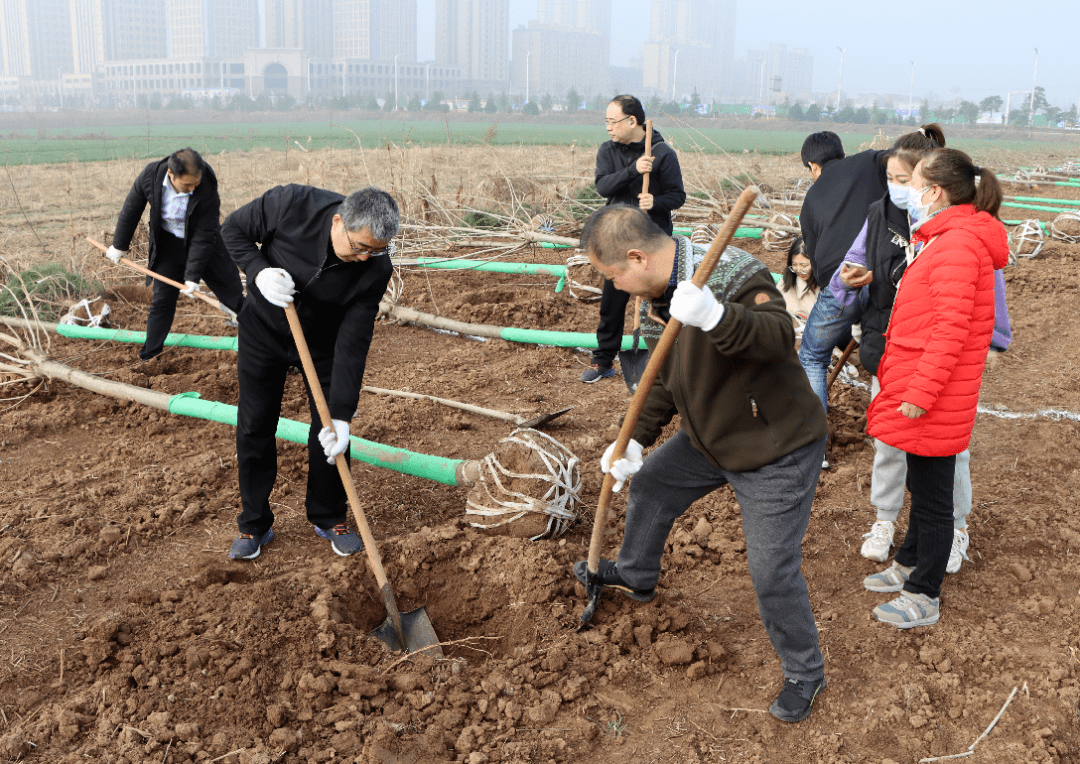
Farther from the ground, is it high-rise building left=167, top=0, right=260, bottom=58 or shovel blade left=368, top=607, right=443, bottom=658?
high-rise building left=167, top=0, right=260, bottom=58

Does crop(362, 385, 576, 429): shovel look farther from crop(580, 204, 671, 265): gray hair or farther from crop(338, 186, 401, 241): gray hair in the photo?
crop(580, 204, 671, 265): gray hair

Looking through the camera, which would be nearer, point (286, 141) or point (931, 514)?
point (931, 514)

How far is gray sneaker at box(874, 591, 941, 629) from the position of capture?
293 centimetres

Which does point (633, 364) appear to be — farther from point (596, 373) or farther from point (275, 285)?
point (275, 285)

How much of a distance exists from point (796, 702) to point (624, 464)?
36.0 inches

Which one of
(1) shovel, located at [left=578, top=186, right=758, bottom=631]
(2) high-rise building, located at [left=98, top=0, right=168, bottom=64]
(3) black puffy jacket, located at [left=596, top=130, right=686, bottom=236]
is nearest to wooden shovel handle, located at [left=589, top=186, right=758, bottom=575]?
(1) shovel, located at [left=578, top=186, right=758, bottom=631]

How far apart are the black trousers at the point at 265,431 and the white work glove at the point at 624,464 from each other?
4.69ft

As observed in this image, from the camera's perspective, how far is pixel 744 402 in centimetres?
223

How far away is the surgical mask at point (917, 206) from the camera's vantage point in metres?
2.73

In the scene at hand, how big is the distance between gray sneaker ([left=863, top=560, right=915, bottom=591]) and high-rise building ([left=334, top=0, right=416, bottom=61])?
146 metres

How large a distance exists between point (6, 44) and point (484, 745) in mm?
153924

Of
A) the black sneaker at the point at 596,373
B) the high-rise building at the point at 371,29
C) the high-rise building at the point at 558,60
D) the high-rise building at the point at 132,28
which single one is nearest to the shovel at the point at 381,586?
the black sneaker at the point at 596,373

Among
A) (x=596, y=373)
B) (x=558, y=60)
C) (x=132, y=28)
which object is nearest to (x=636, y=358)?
(x=596, y=373)

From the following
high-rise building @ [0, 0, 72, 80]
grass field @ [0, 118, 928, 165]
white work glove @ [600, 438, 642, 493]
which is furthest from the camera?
high-rise building @ [0, 0, 72, 80]
